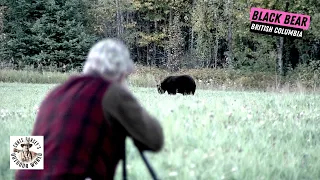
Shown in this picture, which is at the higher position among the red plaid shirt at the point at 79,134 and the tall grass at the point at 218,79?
the red plaid shirt at the point at 79,134

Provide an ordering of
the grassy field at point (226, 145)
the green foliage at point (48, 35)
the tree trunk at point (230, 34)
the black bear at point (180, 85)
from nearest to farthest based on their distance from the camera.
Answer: the grassy field at point (226, 145), the black bear at point (180, 85), the tree trunk at point (230, 34), the green foliage at point (48, 35)

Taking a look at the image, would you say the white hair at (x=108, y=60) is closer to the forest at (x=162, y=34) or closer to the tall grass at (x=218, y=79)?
the tall grass at (x=218, y=79)

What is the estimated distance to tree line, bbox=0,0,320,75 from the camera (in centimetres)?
2844

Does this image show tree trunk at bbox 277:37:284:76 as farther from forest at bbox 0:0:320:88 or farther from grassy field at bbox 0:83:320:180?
grassy field at bbox 0:83:320:180

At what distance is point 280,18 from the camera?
21.6 metres

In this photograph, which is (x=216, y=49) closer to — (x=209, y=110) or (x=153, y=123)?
(x=209, y=110)

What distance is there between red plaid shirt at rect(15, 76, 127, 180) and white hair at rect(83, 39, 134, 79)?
10cm

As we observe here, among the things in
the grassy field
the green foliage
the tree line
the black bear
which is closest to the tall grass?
the tree line

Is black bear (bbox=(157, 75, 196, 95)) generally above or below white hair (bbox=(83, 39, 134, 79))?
below

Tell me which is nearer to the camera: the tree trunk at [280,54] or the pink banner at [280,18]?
the pink banner at [280,18]

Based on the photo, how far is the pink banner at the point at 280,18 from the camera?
69.7 feet

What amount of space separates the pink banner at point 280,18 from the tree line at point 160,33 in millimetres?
1368

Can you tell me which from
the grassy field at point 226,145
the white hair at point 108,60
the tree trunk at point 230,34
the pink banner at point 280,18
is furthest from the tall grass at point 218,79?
the white hair at point 108,60

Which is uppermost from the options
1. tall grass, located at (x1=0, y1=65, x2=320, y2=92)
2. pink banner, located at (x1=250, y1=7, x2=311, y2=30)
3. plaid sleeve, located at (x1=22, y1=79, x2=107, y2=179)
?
pink banner, located at (x1=250, y1=7, x2=311, y2=30)
